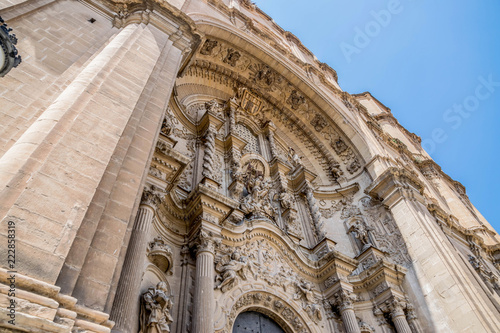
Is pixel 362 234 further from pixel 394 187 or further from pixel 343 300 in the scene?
pixel 343 300

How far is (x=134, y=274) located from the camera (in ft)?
15.0

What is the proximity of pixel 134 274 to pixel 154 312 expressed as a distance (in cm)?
81

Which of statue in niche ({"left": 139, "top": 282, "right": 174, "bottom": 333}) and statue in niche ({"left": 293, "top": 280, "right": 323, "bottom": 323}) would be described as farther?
statue in niche ({"left": 293, "top": 280, "right": 323, "bottom": 323})

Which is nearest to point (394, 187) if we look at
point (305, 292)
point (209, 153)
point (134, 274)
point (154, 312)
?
point (305, 292)

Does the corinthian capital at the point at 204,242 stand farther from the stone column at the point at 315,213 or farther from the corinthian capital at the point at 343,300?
the stone column at the point at 315,213

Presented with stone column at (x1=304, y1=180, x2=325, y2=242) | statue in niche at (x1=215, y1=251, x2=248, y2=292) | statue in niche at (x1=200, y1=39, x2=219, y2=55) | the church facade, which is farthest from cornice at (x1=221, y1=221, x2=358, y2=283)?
statue in niche at (x1=200, y1=39, x2=219, y2=55)

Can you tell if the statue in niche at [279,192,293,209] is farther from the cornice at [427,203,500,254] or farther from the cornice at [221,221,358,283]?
the cornice at [427,203,500,254]

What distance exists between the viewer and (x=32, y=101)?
483 cm

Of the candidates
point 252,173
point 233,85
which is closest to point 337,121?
point 233,85

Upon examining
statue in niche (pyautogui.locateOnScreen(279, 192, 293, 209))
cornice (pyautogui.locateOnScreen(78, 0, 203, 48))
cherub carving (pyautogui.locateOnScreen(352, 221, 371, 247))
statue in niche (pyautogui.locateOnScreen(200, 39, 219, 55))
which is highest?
statue in niche (pyautogui.locateOnScreen(200, 39, 219, 55))

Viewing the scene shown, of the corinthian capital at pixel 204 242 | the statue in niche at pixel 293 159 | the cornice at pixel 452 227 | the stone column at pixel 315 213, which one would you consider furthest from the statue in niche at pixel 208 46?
the cornice at pixel 452 227

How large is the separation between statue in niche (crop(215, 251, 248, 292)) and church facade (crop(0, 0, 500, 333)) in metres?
0.03

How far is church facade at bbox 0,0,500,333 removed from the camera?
3027 millimetres

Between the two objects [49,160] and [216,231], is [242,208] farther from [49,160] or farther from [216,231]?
[49,160]
